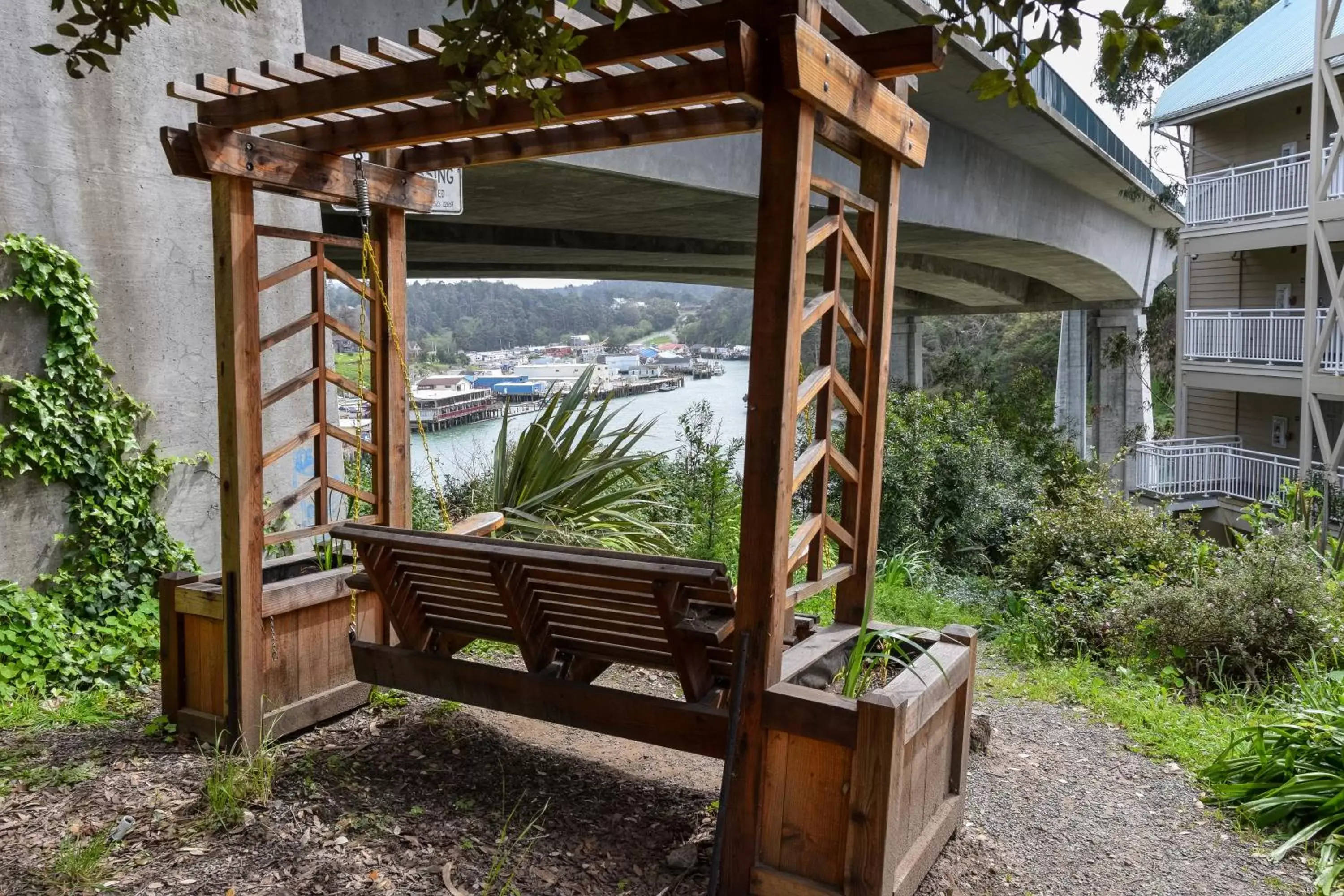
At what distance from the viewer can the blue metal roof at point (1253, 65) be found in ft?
56.4

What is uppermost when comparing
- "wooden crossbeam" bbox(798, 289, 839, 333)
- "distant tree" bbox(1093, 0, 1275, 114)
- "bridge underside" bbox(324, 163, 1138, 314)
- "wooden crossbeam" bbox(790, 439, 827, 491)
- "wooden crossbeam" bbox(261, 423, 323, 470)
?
"distant tree" bbox(1093, 0, 1275, 114)

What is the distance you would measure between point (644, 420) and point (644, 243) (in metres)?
7.13

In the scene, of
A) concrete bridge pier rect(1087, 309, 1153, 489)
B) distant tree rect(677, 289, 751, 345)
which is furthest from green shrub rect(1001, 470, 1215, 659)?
concrete bridge pier rect(1087, 309, 1153, 489)

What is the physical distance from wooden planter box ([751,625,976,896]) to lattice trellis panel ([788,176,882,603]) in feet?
1.45

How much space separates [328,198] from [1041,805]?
158 inches

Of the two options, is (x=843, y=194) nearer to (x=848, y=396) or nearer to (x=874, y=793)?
(x=848, y=396)

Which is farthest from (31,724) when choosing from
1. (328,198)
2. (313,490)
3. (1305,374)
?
(1305,374)

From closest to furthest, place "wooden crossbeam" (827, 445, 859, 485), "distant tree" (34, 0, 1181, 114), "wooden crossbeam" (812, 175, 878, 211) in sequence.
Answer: "distant tree" (34, 0, 1181, 114), "wooden crossbeam" (812, 175, 878, 211), "wooden crossbeam" (827, 445, 859, 485)

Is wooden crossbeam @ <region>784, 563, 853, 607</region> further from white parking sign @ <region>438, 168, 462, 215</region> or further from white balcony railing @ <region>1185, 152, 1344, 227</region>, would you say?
white balcony railing @ <region>1185, 152, 1344, 227</region>

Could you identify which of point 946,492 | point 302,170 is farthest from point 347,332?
point 946,492

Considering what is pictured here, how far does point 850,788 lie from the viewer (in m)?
2.92

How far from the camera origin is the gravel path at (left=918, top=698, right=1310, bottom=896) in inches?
136

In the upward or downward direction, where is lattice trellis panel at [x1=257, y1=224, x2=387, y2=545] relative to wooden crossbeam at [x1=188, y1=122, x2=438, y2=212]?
downward

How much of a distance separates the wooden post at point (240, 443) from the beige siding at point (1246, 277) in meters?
18.7
